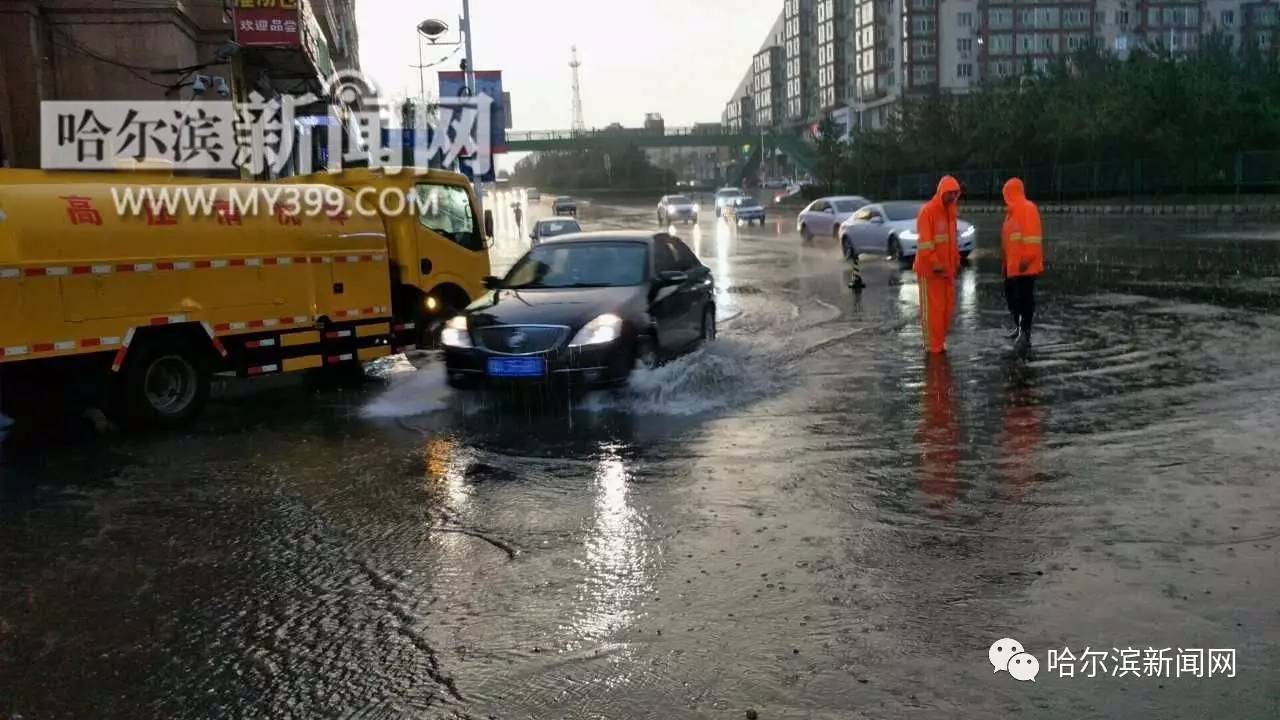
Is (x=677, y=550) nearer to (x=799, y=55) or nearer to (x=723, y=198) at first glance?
(x=723, y=198)

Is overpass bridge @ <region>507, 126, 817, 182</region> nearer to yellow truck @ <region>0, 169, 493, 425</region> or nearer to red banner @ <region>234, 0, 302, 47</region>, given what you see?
red banner @ <region>234, 0, 302, 47</region>

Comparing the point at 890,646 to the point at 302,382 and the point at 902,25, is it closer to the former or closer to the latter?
the point at 302,382

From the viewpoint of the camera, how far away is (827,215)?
37312 millimetres

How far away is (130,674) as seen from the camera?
446 centimetres

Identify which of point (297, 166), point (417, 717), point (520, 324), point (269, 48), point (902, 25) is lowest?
point (417, 717)

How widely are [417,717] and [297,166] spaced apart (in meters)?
25.6

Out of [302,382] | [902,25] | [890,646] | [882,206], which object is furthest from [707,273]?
[902,25]

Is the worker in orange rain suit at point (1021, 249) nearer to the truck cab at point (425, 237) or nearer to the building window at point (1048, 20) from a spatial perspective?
the truck cab at point (425, 237)

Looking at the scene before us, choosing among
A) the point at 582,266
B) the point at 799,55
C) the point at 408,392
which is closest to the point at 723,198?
the point at 582,266

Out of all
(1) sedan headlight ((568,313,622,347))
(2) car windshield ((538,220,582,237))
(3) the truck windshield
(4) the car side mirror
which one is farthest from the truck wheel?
(2) car windshield ((538,220,582,237))

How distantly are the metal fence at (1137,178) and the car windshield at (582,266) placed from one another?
4301cm

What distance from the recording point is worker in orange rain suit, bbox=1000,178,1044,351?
12.3 m

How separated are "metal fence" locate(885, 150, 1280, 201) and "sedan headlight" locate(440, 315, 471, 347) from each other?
45.0 m

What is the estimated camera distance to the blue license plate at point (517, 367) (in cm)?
979
